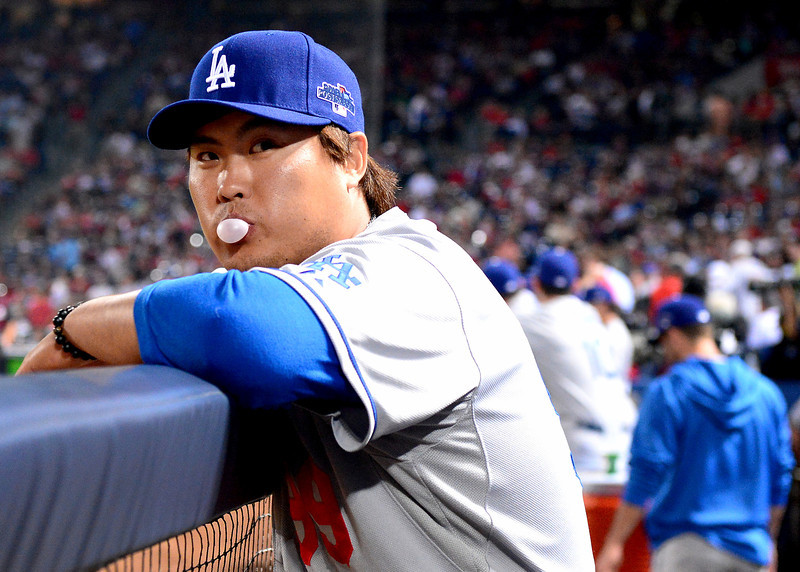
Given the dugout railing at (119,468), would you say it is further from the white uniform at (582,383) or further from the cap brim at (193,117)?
the white uniform at (582,383)

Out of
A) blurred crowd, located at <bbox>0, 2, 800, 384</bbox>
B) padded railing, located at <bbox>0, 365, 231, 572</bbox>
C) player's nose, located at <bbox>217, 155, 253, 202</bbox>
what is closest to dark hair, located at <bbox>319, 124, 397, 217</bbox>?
player's nose, located at <bbox>217, 155, 253, 202</bbox>

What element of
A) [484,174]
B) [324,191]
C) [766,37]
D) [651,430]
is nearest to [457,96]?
[484,174]

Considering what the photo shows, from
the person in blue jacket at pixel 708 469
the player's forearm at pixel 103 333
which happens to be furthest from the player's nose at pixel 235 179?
the person in blue jacket at pixel 708 469

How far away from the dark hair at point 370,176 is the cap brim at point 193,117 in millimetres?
34

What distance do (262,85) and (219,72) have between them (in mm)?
78

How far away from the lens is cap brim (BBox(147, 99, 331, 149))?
115cm

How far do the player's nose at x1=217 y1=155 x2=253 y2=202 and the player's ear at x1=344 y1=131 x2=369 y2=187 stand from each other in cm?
18

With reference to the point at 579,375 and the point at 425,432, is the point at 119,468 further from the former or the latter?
the point at 579,375

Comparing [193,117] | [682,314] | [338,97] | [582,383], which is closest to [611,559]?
[582,383]

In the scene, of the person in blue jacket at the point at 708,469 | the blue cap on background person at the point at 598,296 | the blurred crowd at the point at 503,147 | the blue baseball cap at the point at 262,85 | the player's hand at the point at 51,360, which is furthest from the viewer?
the blurred crowd at the point at 503,147

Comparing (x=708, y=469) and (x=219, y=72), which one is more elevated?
(x=219, y=72)

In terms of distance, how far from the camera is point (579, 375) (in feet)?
12.5

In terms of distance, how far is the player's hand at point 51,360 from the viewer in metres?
1.06

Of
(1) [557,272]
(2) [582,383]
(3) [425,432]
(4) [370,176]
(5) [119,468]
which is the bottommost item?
(2) [582,383]
